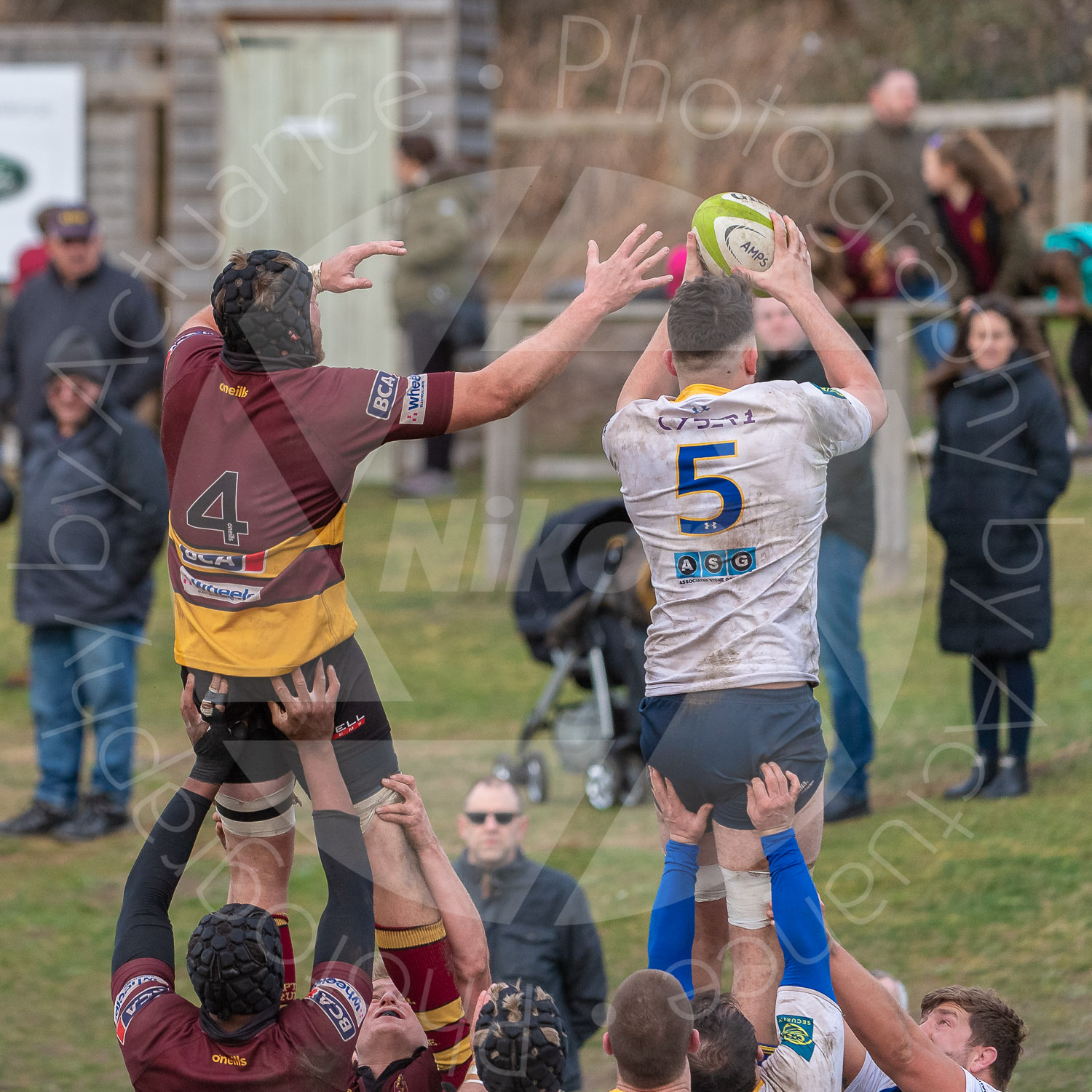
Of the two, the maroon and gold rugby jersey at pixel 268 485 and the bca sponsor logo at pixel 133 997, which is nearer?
the bca sponsor logo at pixel 133 997

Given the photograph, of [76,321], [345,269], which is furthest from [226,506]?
[76,321]

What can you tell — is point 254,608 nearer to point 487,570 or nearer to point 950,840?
point 950,840

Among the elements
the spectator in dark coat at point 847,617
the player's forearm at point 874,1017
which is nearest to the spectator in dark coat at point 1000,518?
the spectator in dark coat at point 847,617

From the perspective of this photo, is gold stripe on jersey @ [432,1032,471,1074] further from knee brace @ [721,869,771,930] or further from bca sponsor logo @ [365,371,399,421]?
bca sponsor logo @ [365,371,399,421]

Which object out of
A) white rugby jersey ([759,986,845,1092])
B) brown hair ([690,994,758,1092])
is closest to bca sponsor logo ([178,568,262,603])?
brown hair ([690,994,758,1092])

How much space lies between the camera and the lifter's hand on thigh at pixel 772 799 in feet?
11.2

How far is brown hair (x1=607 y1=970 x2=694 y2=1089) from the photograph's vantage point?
9.53 ft

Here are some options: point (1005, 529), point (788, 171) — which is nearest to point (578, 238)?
point (788, 171)

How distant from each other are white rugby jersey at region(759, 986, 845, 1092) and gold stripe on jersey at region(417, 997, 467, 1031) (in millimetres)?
834

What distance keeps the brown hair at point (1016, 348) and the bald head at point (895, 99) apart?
3.49 meters

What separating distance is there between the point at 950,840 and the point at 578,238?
9949mm

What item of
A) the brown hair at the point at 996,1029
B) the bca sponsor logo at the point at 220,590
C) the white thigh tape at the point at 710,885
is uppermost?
the bca sponsor logo at the point at 220,590

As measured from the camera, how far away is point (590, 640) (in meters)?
7.00

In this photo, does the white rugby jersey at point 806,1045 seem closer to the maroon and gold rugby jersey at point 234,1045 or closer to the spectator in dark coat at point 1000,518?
the maroon and gold rugby jersey at point 234,1045
